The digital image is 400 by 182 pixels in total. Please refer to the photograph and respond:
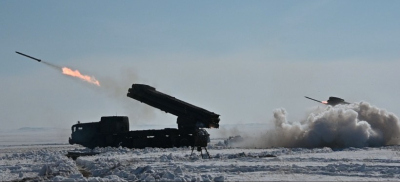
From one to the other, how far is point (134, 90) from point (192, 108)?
177 inches

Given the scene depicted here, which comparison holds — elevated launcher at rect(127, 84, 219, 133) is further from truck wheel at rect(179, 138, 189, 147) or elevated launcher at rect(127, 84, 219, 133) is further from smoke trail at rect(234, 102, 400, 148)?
smoke trail at rect(234, 102, 400, 148)

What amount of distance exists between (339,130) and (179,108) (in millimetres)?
12712

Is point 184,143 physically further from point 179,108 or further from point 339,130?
point 339,130

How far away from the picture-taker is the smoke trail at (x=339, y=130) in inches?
1737

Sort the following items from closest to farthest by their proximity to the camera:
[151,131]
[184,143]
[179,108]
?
1. [179,108]
2. [184,143]
3. [151,131]

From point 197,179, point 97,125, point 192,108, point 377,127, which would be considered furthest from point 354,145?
point 197,179

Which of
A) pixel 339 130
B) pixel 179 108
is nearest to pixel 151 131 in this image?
pixel 179 108

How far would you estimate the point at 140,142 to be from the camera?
4353cm

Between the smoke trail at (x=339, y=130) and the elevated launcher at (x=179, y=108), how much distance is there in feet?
25.8

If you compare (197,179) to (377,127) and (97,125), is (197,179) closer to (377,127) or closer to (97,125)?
(97,125)

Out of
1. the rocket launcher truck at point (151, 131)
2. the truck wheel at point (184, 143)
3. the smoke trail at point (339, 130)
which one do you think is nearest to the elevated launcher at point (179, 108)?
the rocket launcher truck at point (151, 131)

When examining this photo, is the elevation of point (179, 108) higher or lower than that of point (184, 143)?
higher

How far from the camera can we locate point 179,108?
4200 centimetres

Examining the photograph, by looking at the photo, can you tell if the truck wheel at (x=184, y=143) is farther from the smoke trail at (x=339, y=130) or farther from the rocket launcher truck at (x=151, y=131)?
the smoke trail at (x=339, y=130)
